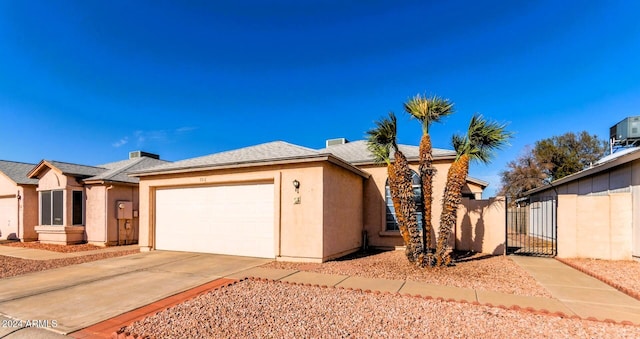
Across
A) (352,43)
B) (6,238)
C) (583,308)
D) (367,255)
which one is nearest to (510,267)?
(583,308)

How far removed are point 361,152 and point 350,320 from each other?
10610 mm

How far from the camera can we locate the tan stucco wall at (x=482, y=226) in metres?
11.2

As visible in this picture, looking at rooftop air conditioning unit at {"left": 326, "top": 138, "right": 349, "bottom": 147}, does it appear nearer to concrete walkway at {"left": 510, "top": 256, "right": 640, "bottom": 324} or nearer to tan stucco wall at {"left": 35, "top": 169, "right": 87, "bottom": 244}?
concrete walkway at {"left": 510, "top": 256, "right": 640, "bottom": 324}

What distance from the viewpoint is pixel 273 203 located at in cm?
1016

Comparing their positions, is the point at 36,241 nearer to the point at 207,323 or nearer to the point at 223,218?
the point at 223,218

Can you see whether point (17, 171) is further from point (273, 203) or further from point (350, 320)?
point (350, 320)

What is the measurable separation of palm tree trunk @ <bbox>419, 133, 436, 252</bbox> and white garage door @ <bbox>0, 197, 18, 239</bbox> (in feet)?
69.8

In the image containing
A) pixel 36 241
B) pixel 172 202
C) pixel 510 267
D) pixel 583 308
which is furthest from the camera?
pixel 36 241

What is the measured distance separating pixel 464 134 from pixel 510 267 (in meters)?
4.11

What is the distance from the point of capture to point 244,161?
1043 cm

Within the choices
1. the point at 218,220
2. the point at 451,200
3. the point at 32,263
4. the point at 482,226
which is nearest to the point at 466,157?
the point at 451,200

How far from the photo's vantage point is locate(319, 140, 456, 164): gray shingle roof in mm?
12584

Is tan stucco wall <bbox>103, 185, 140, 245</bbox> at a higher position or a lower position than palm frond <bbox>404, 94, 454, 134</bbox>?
lower

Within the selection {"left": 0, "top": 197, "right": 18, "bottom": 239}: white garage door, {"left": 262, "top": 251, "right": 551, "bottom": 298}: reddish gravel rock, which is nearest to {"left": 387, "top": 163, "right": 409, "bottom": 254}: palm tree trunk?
{"left": 262, "top": 251, "right": 551, "bottom": 298}: reddish gravel rock
